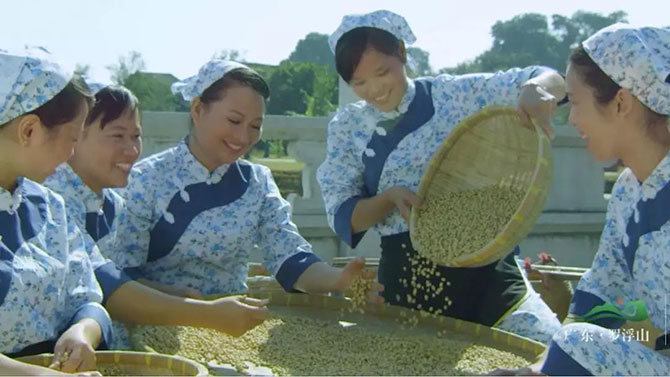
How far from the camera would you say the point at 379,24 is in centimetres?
329

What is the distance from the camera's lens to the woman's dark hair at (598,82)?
2.45 meters

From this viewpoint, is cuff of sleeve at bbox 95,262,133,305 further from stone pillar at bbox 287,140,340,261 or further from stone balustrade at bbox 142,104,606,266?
stone pillar at bbox 287,140,340,261

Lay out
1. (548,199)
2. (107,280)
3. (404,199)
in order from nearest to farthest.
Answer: (107,280) → (404,199) → (548,199)

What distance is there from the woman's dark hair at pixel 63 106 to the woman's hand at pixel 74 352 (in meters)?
0.51

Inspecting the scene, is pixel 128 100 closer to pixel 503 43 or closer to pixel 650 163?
pixel 650 163

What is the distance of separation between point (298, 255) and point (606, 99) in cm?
133

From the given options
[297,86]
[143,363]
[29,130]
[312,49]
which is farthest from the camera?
[312,49]

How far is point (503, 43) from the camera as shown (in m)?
60.9

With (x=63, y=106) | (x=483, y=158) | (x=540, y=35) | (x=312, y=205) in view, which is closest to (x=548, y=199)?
(x=312, y=205)

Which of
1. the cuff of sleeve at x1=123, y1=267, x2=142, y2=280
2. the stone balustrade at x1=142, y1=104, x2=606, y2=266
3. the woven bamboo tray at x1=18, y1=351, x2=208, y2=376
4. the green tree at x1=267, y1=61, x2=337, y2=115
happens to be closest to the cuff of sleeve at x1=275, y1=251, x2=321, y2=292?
the cuff of sleeve at x1=123, y1=267, x2=142, y2=280

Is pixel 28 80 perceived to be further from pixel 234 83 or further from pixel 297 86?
pixel 297 86

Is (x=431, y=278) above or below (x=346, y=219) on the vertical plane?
below

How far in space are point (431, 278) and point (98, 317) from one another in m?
1.24

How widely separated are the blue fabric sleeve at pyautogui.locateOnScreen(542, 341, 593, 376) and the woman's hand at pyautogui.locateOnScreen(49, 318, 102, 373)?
3.48 feet
